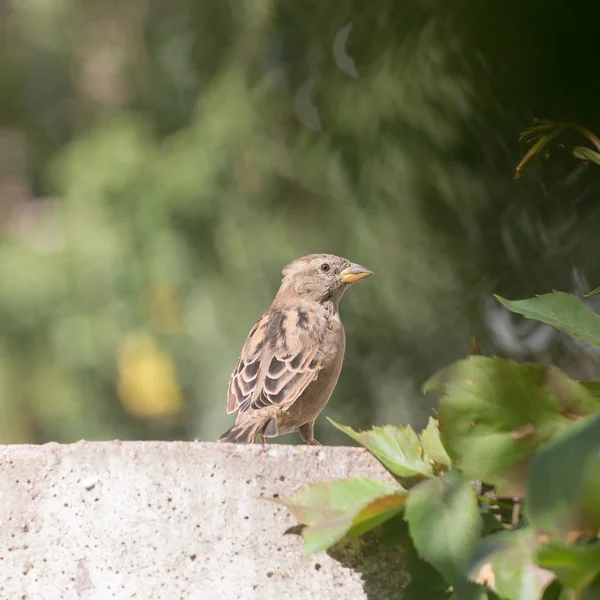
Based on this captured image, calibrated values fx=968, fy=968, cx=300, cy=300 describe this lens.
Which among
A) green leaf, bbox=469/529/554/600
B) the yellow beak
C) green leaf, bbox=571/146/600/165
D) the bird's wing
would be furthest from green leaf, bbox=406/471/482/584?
the yellow beak

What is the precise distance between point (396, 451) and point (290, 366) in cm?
182

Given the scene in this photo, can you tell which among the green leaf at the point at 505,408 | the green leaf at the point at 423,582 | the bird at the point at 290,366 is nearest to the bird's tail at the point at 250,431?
the bird at the point at 290,366

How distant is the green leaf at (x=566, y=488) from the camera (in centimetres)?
95

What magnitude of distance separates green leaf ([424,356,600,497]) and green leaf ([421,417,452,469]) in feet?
0.56

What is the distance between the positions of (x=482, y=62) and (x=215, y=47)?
1286mm

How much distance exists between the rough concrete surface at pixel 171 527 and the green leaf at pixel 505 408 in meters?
0.32

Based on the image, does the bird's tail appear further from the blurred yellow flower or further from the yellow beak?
the blurred yellow flower

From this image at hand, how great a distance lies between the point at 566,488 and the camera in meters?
0.95

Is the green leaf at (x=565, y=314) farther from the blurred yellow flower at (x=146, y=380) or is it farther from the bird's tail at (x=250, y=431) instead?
the blurred yellow flower at (x=146, y=380)

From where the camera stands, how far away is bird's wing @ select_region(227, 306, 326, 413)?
3.16 meters

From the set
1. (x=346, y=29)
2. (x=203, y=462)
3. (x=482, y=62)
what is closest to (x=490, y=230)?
(x=482, y=62)

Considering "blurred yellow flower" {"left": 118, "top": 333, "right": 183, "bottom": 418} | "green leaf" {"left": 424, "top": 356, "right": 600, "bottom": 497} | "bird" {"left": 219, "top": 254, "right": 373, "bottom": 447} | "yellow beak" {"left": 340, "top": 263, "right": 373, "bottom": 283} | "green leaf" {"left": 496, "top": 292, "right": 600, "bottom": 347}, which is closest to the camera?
"green leaf" {"left": 424, "top": 356, "right": 600, "bottom": 497}

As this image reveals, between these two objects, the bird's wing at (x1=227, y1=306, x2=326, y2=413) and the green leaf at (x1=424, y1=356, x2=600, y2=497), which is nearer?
the green leaf at (x1=424, y1=356, x2=600, y2=497)

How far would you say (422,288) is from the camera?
4082mm
